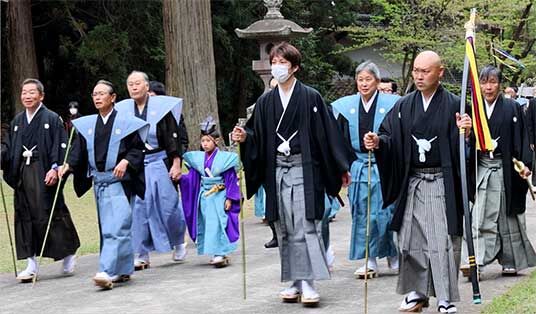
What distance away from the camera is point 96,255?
11.5 metres

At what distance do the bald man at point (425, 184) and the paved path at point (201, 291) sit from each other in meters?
0.34

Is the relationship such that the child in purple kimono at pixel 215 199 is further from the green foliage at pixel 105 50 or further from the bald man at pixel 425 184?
the green foliage at pixel 105 50

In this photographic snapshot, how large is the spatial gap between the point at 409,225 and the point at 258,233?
5.90 metres

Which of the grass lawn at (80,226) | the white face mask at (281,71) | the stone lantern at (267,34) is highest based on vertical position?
the stone lantern at (267,34)

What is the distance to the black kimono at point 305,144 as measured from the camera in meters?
7.64

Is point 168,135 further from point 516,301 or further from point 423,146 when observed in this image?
point 516,301

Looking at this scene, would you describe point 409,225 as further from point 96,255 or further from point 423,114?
point 96,255

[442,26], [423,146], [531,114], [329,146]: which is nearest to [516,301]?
[423,146]

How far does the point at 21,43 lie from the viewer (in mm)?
24391

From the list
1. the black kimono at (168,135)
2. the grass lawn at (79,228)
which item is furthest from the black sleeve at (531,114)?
the grass lawn at (79,228)

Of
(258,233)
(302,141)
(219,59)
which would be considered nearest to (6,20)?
(219,59)

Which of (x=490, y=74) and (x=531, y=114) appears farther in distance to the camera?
(x=531, y=114)

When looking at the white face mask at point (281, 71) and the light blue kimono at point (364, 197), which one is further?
the light blue kimono at point (364, 197)

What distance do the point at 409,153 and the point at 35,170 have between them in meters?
4.09
